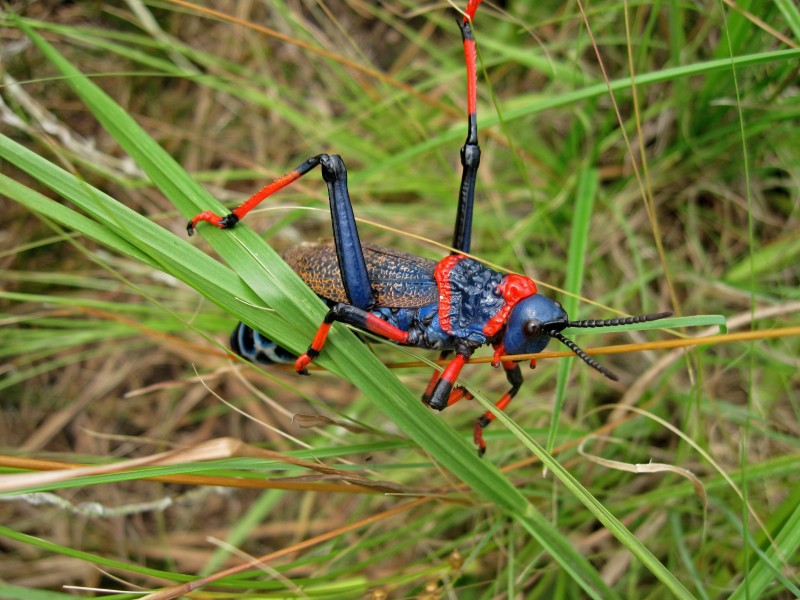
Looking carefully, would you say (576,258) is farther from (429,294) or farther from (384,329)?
(384,329)

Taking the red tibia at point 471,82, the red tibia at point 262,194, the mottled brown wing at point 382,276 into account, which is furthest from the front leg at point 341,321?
the red tibia at point 471,82

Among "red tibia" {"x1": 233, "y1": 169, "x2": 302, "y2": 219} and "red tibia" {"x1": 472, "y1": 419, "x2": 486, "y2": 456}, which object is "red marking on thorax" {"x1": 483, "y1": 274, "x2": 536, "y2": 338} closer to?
"red tibia" {"x1": 472, "y1": 419, "x2": 486, "y2": 456}

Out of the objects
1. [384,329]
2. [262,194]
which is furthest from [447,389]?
[262,194]

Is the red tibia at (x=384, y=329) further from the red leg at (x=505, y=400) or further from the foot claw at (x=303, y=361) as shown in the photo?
the red leg at (x=505, y=400)

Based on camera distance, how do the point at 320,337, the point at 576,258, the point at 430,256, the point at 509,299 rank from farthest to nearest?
the point at 430,256 < the point at 576,258 < the point at 509,299 < the point at 320,337

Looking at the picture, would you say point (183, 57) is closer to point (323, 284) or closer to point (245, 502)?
point (323, 284)

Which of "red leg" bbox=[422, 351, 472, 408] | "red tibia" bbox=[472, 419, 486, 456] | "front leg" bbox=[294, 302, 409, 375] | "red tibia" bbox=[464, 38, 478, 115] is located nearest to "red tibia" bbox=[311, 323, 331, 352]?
"front leg" bbox=[294, 302, 409, 375]
